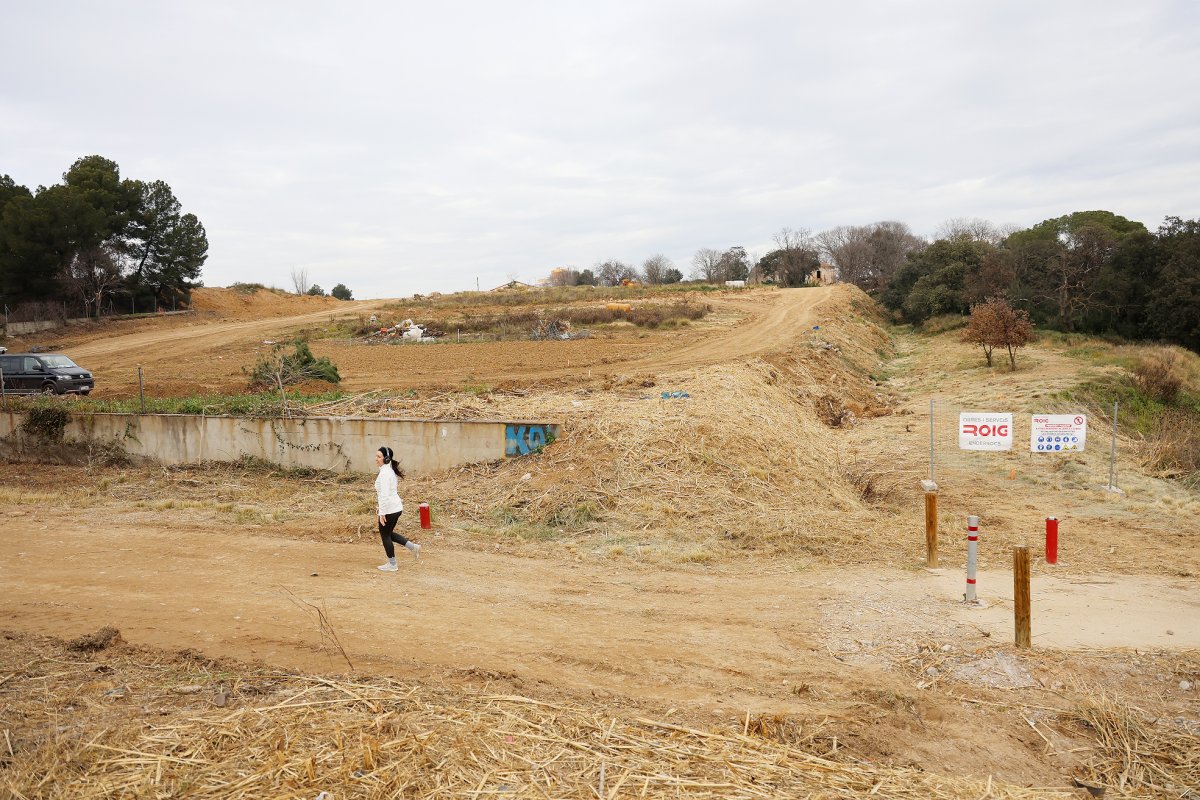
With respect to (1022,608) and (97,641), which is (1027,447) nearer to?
(1022,608)

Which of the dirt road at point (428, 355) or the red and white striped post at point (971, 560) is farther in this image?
the dirt road at point (428, 355)

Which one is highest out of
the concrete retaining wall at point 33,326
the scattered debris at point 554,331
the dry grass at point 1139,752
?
the concrete retaining wall at point 33,326

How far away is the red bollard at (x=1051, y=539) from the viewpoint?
33.4ft

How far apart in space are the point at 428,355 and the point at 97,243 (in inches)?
1205

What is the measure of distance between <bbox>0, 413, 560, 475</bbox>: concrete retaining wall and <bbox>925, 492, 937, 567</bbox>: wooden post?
791 centimetres

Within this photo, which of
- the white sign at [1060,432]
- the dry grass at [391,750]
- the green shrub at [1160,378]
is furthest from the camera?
the green shrub at [1160,378]

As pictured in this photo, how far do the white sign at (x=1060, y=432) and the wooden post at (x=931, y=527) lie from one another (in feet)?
12.5

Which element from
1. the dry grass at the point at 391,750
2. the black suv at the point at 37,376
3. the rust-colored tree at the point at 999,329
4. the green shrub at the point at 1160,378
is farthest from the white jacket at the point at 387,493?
the rust-colored tree at the point at 999,329

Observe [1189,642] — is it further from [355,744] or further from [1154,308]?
[1154,308]

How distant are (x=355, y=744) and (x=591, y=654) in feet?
8.89

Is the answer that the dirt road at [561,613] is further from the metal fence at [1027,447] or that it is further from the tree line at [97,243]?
the tree line at [97,243]

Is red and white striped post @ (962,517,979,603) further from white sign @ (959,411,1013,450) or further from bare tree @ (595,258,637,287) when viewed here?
bare tree @ (595,258,637,287)

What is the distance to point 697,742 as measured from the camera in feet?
18.8

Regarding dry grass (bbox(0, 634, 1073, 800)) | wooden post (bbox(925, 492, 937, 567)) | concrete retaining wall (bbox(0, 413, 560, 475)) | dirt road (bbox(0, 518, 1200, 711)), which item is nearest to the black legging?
dirt road (bbox(0, 518, 1200, 711))
